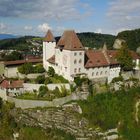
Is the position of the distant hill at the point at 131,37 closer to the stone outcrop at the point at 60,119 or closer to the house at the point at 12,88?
the house at the point at 12,88

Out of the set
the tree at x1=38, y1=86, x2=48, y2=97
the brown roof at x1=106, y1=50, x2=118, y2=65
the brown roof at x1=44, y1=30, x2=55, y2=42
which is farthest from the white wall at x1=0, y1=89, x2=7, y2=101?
the brown roof at x1=106, y1=50, x2=118, y2=65

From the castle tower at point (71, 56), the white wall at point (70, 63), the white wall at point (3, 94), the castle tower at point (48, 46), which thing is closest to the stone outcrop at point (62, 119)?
the white wall at point (3, 94)

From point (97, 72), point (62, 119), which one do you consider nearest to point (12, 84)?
point (62, 119)

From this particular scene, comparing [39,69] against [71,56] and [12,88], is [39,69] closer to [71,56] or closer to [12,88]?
[12,88]

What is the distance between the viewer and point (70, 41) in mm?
66125

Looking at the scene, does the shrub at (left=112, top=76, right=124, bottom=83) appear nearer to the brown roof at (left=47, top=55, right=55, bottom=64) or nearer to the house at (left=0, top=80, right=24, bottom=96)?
the brown roof at (left=47, top=55, right=55, bottom=64)

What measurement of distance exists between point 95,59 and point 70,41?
7114 mm

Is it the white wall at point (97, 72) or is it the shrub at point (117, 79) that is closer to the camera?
the white wall at point (97, 72)

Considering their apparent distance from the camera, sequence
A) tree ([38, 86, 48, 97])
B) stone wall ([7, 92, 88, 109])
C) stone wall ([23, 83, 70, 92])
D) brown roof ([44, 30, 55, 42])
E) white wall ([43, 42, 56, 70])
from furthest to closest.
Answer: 1. white wall ([43, 42, 56, 70])
2. brown roof ([44, 30, 55, 42])
3. stone wall ([23, 83, 70, 92])
4. tree ([38, 86, 48, 97])
5. stone wall ([7, 92, 88, 109])

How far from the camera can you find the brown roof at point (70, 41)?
6570cm

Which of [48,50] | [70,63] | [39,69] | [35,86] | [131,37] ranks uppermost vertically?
[131,37]

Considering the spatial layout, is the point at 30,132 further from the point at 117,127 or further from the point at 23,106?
the point at 117,127

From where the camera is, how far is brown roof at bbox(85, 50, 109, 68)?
68125 mm

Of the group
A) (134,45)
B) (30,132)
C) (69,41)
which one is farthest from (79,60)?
(134,45)
